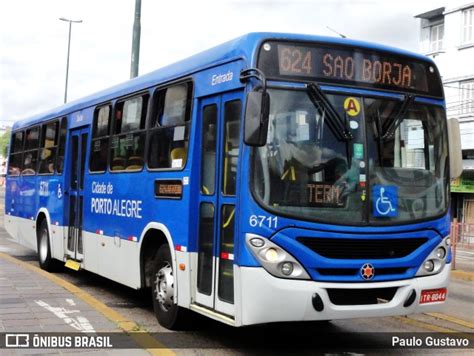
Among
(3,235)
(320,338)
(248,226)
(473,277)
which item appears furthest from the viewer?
(3,235)

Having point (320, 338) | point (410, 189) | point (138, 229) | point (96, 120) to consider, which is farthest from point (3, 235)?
point (410, 189)

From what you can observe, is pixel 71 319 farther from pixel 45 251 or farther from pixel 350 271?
pixel 45 251

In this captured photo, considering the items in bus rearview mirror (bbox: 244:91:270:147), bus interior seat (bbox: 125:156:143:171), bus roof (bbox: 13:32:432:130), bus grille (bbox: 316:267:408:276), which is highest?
bus roof (bbox: 13:32:432:130)

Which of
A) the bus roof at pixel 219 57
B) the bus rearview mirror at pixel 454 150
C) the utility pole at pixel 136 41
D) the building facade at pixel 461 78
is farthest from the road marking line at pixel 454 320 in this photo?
the building facade at pixel 461 78

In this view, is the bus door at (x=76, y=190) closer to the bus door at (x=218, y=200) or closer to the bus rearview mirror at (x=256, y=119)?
the bus door at (x=218, y=200)

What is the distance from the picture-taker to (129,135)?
8547 mm

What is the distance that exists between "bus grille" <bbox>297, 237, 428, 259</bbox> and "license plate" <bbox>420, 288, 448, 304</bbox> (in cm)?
43

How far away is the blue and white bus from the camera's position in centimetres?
553

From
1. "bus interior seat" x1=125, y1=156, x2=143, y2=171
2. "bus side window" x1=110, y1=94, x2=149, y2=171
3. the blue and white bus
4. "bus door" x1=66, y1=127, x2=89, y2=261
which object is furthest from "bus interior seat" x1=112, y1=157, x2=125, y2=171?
"bus door" x1=66, y1=127, x2=89, y2=261

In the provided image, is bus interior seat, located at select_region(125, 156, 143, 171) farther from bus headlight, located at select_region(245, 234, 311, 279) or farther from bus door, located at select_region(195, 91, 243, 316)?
bus headlight, located at select_region(245, 234, 311, 279)

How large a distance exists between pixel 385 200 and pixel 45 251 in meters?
8.11

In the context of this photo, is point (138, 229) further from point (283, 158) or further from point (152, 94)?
point (283, 158)

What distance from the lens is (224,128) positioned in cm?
629

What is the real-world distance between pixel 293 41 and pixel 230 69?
26.7 inches
